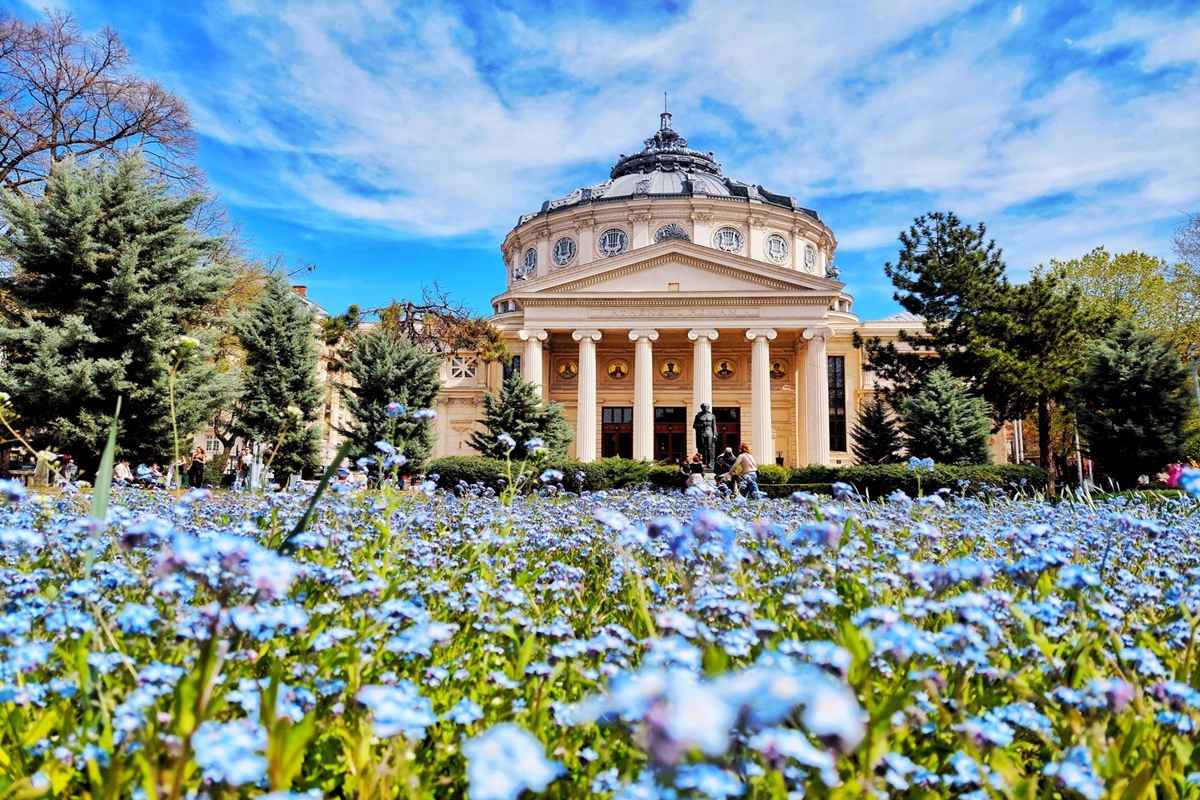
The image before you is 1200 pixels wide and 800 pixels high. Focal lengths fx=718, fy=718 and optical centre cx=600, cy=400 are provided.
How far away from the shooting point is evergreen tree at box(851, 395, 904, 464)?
29.8 m

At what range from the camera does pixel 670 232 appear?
4206cm

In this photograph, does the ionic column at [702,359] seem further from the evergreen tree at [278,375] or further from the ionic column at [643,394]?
the evergreen tree at [278,375]

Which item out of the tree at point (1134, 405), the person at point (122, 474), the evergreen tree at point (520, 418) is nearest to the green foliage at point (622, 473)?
the evergreen tree at point (520, 418)

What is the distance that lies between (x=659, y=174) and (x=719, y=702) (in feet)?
158

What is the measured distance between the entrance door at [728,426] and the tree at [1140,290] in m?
15.4

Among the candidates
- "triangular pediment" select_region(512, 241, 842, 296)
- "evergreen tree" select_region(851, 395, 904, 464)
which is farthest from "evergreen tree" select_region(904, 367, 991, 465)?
"triangular pediment" select_region(512, 241, 842, 296)

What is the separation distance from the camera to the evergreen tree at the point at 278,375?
2278 centimetres

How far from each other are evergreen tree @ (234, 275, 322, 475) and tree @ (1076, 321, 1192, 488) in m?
23.8

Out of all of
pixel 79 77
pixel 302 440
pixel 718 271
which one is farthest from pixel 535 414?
pixel 79 77

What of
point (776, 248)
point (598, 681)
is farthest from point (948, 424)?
point (598, 681)

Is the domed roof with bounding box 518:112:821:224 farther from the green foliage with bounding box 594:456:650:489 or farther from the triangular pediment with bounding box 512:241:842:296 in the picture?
the green foliage with bounding box 594:456:650:489

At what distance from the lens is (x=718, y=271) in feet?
110

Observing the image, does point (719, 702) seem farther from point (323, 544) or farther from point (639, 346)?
point (639, 346)

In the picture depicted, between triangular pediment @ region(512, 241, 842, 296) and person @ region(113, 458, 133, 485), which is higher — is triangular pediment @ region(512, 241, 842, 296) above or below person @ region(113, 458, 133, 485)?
above
